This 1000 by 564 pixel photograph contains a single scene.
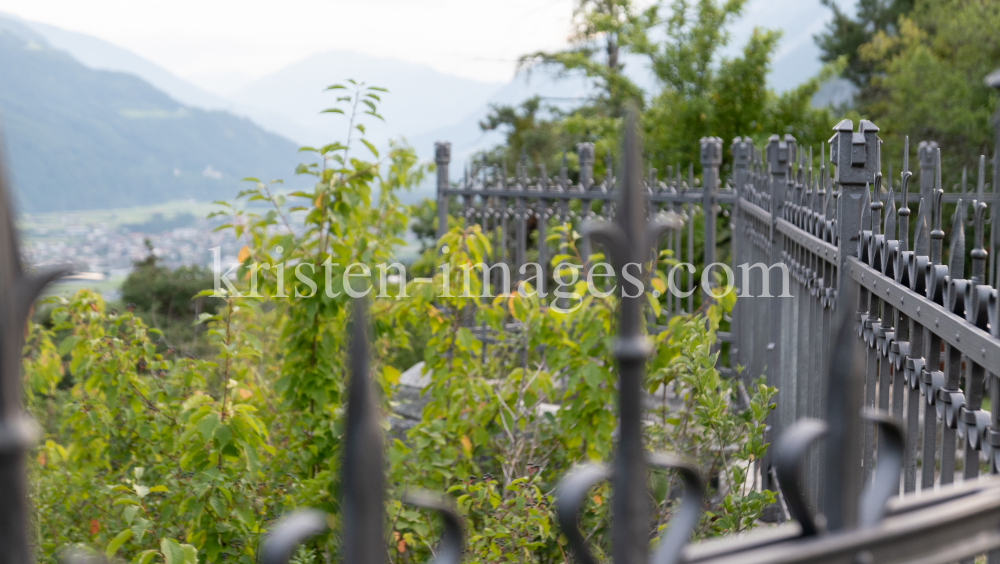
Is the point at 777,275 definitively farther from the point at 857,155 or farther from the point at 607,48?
the point at 607,48

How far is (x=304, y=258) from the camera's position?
3248 mm

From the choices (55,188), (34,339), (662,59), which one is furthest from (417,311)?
(55,188)

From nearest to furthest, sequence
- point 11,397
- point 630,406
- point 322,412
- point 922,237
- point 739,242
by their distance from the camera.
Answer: point 11,397 → point 630,406 → point 922,237 → point 322,412 → point 739,242

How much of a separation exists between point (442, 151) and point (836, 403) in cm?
724

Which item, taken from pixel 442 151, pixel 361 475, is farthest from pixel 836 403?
pixel 442 151

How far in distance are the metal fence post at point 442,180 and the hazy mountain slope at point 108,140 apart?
27669 mm

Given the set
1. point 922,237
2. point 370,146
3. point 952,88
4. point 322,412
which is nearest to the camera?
point 922,237

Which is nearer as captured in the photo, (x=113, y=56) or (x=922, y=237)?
(x=922, y=237)

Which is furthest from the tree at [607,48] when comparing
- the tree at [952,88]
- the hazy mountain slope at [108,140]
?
the hazy mountain slope at [108,140]

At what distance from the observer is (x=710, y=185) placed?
6.07 meters

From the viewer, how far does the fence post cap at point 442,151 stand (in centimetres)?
783

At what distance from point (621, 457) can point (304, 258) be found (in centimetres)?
266

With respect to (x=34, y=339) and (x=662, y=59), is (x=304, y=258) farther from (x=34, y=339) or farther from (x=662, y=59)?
(x=662, y=59)

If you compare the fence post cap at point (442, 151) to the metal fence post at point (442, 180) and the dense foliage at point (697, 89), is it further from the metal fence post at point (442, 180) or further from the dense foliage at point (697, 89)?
the dense foliage at point (697, 89)
